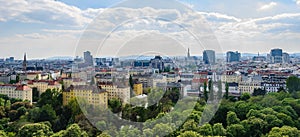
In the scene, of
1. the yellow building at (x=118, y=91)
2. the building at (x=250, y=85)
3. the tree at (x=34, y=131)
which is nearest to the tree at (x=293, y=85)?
the building at (x=250, y=85)

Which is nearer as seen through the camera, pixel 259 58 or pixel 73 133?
pixel 73 133

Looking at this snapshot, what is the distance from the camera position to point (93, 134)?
3.54 metres

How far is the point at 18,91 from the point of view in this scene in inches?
265

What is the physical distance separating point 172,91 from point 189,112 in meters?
1.85

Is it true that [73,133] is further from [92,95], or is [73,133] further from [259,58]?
[259,58]

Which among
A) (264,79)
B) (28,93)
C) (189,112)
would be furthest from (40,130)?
(264,79)

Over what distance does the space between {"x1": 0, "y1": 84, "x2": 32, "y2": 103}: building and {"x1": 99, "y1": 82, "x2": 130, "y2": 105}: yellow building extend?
7.65ft

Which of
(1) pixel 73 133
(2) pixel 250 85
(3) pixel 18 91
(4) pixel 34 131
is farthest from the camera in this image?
(2) pixel 250 85

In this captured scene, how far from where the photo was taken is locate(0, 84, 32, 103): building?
6.63 m

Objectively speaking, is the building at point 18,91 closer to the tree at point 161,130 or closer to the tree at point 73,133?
the tree at point 73,133

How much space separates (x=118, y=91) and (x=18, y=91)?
3.02m

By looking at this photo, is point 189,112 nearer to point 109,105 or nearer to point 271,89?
point 109,105

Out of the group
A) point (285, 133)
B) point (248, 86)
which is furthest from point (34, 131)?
point (248, 86)

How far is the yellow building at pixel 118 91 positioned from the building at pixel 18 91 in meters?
2.33
